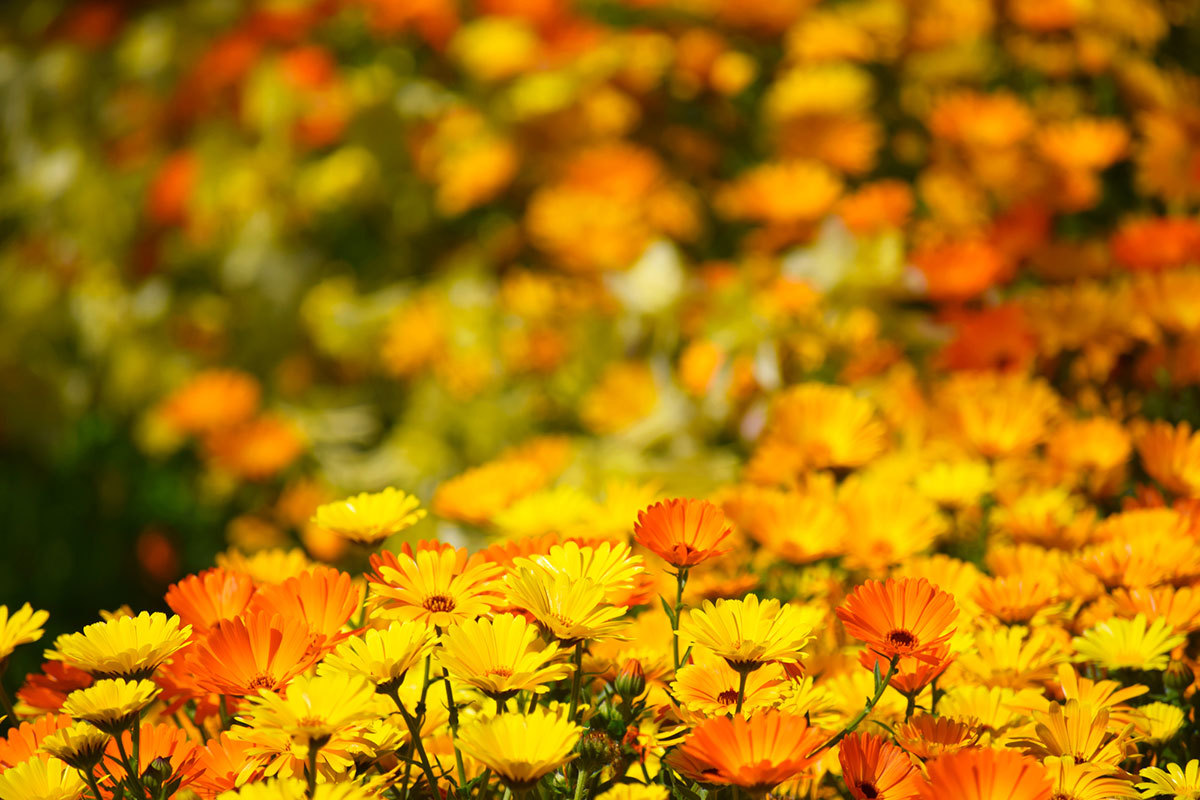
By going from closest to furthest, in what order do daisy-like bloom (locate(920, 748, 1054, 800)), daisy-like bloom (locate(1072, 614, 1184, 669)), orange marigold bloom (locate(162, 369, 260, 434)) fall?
daisy-like bloom (locate(920, 748, 1054, 800)) < daisy-like bloom (locate(1072, 614, 1184, 669)) < orange marigold bloom (locate(162, 369, 260, 434))

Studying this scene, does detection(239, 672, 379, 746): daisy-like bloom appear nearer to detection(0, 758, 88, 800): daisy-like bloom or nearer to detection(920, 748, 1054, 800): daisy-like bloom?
detection(0, 758, 88, 800): daisy-like bloom

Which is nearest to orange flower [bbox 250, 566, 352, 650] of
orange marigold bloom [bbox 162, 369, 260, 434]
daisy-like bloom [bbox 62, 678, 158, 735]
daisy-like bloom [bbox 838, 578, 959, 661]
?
daisy-like bloom [bbox 62, 678, 158, 735]

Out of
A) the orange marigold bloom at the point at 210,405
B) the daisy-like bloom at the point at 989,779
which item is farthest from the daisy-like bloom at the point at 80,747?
the orange marigold bloom at the point at 210,405

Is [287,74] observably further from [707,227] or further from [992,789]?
[992,789]

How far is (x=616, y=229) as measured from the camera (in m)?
2.22

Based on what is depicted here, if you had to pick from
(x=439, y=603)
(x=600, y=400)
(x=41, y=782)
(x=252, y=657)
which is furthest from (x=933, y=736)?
(x=600, y=400)

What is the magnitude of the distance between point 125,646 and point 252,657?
0.08 meters

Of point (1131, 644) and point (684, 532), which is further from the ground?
point (684, 532)

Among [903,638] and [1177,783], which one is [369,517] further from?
[1177,783]

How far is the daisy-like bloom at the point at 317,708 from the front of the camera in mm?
625

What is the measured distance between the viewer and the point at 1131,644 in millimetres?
821

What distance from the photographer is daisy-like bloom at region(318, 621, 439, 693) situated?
26.1 inches

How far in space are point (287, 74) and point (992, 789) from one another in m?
2.55

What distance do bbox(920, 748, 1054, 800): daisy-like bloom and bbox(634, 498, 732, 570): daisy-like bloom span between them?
22 centimetres
